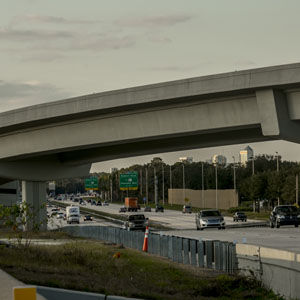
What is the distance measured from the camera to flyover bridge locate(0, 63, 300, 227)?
1165 inches

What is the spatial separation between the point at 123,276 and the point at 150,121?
51.2ft

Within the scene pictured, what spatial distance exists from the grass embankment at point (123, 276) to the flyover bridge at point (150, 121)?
8.07m

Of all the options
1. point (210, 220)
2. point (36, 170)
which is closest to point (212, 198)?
point (210, 220)

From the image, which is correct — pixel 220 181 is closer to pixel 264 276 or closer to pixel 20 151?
pixel 20 151

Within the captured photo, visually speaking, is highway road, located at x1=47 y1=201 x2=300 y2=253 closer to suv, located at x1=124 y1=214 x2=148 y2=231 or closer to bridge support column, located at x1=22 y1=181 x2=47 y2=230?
suv, located at x1=124 y1=214 x2=148 y2=231

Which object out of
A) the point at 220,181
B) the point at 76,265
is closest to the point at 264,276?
the point at 76,265

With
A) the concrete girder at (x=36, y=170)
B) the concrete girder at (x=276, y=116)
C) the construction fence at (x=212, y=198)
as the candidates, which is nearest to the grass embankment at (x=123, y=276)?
the concrete girder at (x=276, y=116)

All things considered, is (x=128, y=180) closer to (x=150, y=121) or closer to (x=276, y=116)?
(x=150, y=121)

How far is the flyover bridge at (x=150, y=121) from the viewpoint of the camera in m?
29.6

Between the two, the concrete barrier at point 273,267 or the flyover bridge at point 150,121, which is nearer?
the concrete barrier at point 273,267

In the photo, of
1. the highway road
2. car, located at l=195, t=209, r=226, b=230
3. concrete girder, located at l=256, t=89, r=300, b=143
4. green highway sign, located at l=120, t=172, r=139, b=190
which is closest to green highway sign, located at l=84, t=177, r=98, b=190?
green highway sign, located at l=120, t=172, r=139, b=190

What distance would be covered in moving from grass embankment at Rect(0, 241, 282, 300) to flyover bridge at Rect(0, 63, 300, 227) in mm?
8065

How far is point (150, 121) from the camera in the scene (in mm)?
35469

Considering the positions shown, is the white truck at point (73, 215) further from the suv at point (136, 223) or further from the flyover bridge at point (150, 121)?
the flyover bridge at point (150, 121)
